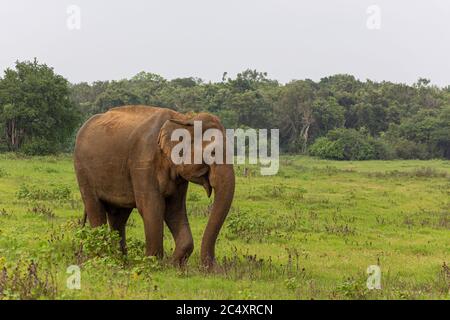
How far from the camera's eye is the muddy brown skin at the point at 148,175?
948 cm

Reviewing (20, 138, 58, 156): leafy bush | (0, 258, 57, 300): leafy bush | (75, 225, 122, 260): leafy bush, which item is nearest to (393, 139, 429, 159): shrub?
(20, 138, 58, 156): leafy bush

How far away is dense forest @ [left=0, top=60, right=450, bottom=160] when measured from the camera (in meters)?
43.9

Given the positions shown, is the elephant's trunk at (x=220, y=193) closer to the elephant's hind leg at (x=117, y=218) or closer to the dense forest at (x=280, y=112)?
the elephant's hind leg at (x=117, y=218)

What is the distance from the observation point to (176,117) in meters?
10.1

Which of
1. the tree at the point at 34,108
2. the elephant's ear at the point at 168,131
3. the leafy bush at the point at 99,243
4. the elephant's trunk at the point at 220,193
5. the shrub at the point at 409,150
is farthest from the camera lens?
the shrub at the point at 409,150

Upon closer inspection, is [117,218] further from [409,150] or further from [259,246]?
[409,150]

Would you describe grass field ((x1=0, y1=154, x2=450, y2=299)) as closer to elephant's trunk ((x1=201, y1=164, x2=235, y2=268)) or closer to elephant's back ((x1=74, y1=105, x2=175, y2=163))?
elephant's trunk ((x1=201, y1=164, x2=235, y2=268))

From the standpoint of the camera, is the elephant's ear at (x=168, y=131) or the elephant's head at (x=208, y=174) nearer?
the elephant's head at (x=208, y=174)

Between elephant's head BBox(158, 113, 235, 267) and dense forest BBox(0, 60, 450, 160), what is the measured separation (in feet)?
115

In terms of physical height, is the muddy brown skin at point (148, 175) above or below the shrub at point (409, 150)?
above

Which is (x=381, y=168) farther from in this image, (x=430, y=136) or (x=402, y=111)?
(x=402, y=111)

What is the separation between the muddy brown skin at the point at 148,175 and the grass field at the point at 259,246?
583 millimetres

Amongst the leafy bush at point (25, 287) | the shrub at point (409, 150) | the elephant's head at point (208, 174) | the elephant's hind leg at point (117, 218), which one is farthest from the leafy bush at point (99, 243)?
the shrub at point (409, 150)
